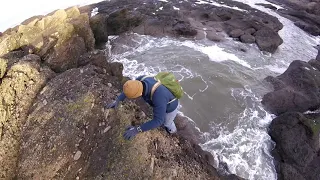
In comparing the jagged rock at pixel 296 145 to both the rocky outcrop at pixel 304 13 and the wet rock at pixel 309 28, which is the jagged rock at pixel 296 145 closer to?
the wet rock at pixel 309 28

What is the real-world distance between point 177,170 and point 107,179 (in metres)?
1.78

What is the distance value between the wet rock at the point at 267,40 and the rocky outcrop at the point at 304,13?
699cm

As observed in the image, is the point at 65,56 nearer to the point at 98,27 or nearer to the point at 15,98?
the point at 15,98

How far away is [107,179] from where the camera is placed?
676cm

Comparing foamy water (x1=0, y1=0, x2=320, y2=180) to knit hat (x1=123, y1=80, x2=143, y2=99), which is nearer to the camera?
knit hat (x1=123, y1=80, x2=143, y2=99)

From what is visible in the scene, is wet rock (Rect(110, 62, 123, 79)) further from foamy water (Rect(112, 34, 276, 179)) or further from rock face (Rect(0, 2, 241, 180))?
foamy water (Rect(112, 34, 276, 179))

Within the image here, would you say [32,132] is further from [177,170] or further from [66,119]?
[177,170]

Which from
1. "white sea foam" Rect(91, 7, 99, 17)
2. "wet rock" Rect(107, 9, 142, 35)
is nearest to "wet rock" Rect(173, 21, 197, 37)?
"wet rock" Rect(107, 9, 142, 35)

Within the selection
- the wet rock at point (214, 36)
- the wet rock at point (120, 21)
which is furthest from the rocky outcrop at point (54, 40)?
the wet rock at point (214, 36)

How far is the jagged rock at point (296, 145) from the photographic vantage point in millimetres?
11820

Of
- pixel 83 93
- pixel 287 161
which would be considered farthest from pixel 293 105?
pixel 83 93

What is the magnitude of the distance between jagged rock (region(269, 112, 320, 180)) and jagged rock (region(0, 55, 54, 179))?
34.1 ft

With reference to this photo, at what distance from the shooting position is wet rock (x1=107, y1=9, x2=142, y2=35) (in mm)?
22219

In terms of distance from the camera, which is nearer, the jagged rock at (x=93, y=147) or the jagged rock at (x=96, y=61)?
the jagged rock at (x=93, y=147)
